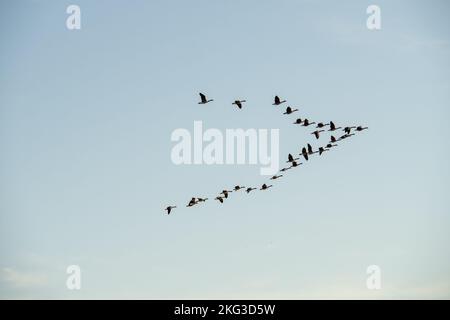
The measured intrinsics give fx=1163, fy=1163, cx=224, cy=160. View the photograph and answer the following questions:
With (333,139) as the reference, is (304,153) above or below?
below

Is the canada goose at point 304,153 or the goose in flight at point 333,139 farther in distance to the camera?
the goose in flight at point 333,139

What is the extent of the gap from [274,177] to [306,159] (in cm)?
1316

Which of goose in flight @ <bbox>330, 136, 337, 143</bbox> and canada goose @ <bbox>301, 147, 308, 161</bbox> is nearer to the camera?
canada goose @ <bbox>301, 147, 308, 161</bbox>

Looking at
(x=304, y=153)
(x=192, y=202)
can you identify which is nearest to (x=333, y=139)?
(x=304, y=153)

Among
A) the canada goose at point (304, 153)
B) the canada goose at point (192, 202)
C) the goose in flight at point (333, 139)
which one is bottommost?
the canada goose at point (192, 202)

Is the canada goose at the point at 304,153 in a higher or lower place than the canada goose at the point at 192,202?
higher

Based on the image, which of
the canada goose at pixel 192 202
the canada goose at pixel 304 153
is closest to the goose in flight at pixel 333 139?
the canada goose at pixel 304 153

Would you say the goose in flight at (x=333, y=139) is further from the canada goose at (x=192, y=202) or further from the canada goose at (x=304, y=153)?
the canada goose at (x=192, y=202)

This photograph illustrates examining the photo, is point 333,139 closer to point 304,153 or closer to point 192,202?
point 304,153

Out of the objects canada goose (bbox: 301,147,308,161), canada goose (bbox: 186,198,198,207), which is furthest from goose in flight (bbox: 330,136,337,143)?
canada goose (bbox: 186,198,198,207)

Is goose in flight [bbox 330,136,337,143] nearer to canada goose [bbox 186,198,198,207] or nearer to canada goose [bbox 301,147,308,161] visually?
canada goose [bbox 301,147,308,161]
